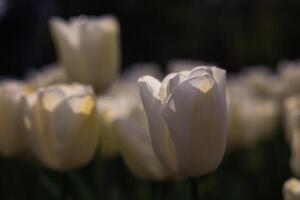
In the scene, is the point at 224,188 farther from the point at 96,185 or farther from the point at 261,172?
the point at 96,185

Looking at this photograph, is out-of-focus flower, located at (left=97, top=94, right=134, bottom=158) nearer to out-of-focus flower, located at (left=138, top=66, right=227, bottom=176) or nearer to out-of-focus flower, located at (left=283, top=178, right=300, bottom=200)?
out-of-focus flower, located at (left=138, top=66, right=227, bottom=176)

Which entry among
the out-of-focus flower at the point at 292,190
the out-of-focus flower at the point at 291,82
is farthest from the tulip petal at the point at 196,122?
the out-of-focus flower at the point at 291,82

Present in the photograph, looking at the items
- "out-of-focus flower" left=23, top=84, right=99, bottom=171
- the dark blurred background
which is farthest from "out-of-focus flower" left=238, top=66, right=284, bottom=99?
the dark blurred background

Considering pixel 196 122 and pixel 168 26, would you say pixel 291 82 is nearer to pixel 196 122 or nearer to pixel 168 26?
pixel 196 122

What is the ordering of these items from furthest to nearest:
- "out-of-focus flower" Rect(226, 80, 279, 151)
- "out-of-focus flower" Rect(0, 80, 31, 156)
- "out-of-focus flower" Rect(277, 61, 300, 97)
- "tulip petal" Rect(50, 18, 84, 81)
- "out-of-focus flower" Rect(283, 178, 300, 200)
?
"out-of-focus flower" Rect(277, 61, 300, 97) < "out-of-focus flower" Rect(226, 80, 279, 151) < "tulip petal" Rect(50, 18, 84, 81) < "out-of-focus flower" Rect(0, 80, 31, 156) < "out-of-focus flower" Rect(283, 178, 300, 200)

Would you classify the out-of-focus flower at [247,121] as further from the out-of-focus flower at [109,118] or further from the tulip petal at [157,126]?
the tulip petal at [157,126]

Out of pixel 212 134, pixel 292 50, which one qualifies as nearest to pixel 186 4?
pixel 292 50
